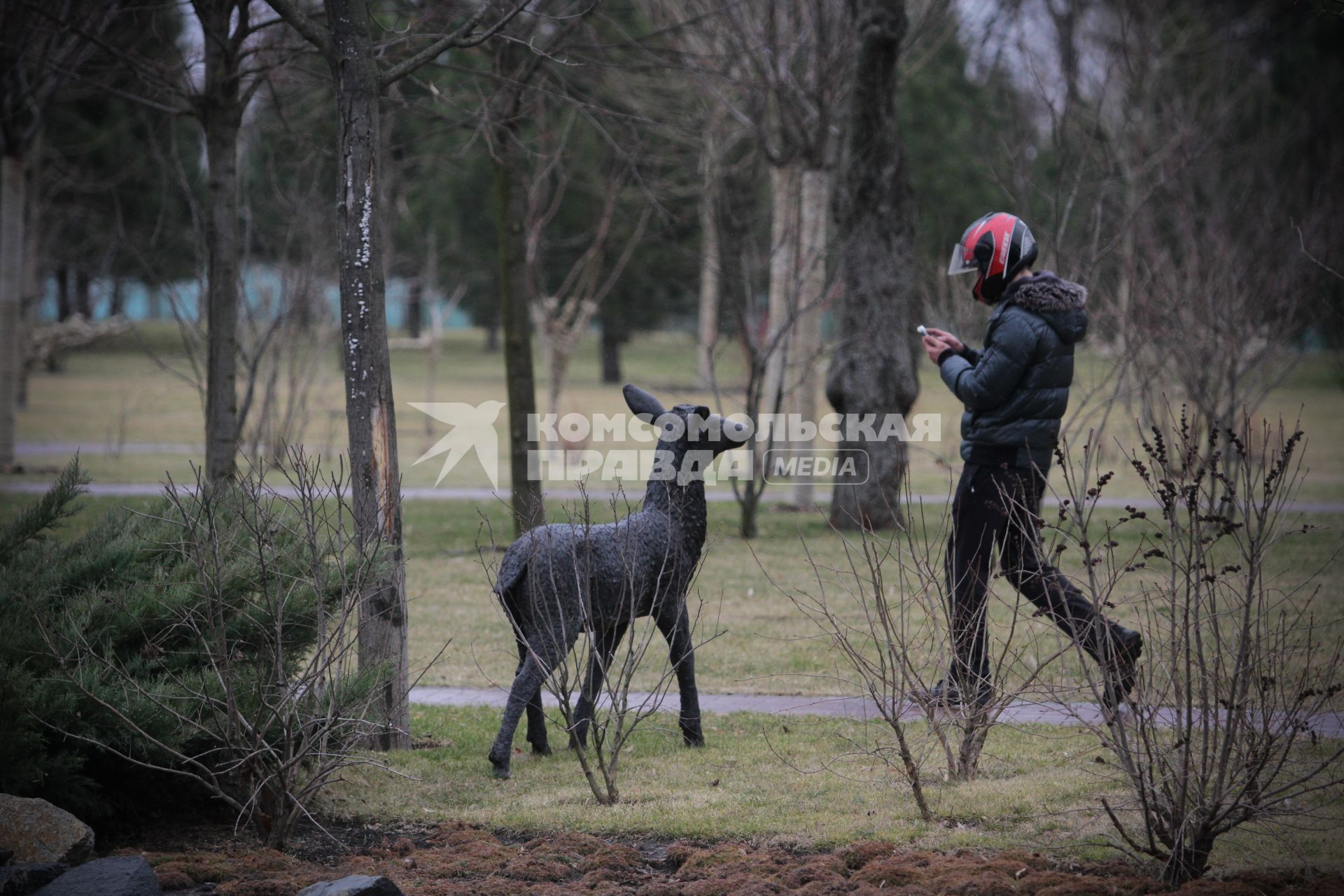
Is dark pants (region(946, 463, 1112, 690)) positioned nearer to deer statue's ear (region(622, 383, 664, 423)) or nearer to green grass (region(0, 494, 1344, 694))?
green grass (region(0, 494, 1344, 694))

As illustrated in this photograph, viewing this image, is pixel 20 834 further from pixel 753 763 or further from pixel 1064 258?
pixel 1064 258

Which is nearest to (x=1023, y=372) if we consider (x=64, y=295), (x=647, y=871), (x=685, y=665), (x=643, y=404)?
(x=643, y=404)

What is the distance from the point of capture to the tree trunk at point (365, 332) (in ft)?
20.0

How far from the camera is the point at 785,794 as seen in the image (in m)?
5.48

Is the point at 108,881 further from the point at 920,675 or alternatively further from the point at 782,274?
the point at 782,274

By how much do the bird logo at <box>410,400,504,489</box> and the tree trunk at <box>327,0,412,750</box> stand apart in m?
15.0

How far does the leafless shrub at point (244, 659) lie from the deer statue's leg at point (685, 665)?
135cm

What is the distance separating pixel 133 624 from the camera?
516cm

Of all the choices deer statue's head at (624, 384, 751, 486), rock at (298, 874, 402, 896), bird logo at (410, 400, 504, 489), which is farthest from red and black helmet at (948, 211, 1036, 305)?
bird logo at (410, 400, 504, 489)

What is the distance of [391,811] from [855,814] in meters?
1.92

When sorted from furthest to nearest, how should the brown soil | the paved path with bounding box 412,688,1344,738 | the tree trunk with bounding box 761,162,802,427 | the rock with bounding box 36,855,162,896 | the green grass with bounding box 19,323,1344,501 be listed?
the green grass with bounding box 19,323,1344,501 < the tree trunk with bounding box 761,162,802,427 < the paved path with bounding box 412,688,1344,738 < the brown soil < the rock with bounding box 36,855,162,896

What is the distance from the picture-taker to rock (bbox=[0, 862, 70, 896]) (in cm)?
408

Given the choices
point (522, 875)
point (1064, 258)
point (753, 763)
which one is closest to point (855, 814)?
point (753, 763)

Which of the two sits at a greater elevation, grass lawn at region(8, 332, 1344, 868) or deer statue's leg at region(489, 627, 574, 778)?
deer statue's leg at region(489, 627, 574, 778)
